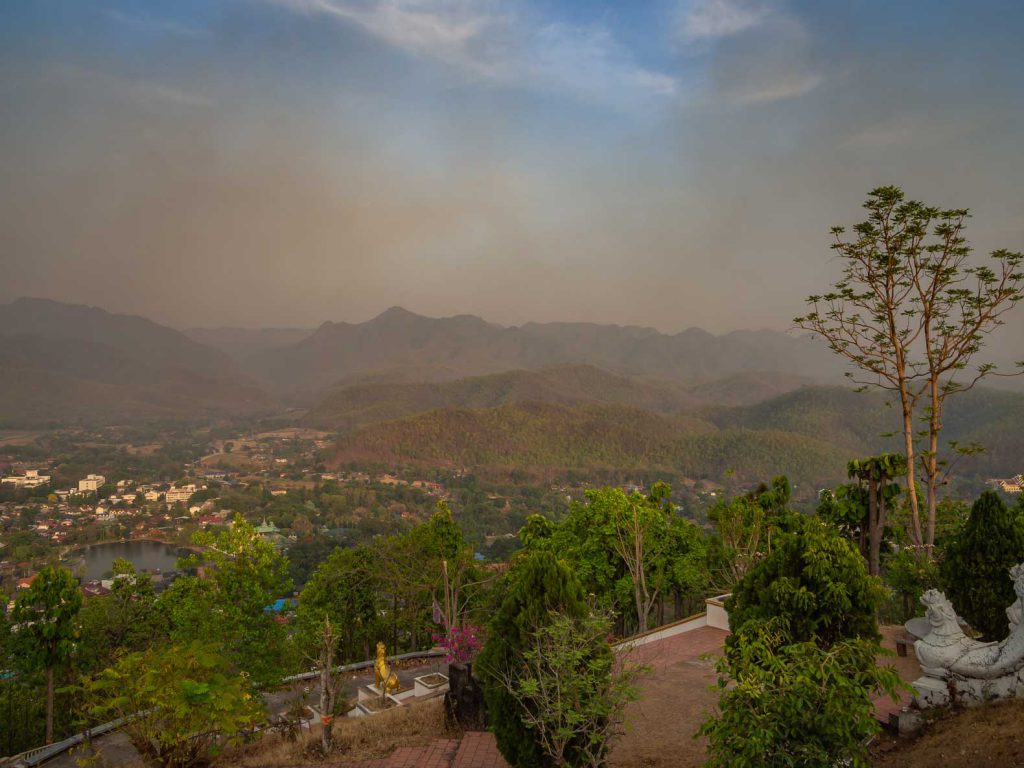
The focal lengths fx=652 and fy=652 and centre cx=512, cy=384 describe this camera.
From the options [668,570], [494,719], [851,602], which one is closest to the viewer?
[851,602]

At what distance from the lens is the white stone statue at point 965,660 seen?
6.43 meters

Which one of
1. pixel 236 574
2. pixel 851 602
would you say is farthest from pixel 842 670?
pixel 236 574

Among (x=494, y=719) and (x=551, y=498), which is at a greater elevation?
(x=494, y=719)

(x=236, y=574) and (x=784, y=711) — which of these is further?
(x=236, y=574)

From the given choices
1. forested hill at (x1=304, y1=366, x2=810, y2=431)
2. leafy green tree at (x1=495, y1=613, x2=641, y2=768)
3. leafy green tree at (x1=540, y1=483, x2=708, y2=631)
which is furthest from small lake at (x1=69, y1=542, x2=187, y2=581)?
forested hill at (x1=304, y1=366, x2=810, y2=431)

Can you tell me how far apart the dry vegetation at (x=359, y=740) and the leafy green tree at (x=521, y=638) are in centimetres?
225

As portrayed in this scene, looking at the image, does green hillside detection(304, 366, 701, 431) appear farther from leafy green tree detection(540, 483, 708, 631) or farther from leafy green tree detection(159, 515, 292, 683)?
leafy green tree detection(159, 515, 292, 683)

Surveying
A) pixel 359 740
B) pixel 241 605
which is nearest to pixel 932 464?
pixel 359 740

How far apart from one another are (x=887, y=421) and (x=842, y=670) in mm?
122340

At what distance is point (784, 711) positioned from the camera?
462 cm

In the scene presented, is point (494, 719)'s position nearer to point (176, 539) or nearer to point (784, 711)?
point (784, 711)

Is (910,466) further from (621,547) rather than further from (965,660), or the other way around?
(965,660)

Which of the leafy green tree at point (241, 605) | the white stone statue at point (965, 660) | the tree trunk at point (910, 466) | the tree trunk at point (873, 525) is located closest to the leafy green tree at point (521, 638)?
the white stone statue at point (965, 660)

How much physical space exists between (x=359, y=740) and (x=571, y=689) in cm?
416
